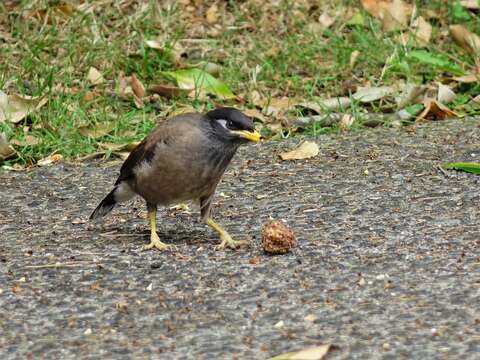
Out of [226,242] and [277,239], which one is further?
[226,242]

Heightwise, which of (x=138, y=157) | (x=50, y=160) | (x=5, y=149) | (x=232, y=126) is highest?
(x=232, y=126)

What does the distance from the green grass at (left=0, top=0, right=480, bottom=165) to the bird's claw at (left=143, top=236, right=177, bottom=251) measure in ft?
7.60

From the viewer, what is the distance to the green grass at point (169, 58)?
8.30 meters

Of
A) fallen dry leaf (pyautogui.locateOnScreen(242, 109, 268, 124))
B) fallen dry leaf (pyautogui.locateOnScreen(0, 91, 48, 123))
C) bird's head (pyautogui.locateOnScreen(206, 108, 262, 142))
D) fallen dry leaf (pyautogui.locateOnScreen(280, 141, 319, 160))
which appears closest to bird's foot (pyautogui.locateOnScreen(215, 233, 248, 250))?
bird's head (pyautogui.locateOnScreen(206, 108, 262, 142))

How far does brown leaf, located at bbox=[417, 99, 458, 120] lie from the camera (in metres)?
8.38

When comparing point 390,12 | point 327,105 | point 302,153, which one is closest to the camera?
point 302,153

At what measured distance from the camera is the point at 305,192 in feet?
22.1

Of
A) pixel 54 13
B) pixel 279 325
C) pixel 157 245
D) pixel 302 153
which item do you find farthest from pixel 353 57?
pixel 279 325

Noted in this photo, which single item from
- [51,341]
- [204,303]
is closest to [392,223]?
[204,303]

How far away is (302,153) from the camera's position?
7.53 meters

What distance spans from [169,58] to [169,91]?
568 mm

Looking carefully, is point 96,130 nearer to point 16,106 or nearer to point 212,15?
point 16,106

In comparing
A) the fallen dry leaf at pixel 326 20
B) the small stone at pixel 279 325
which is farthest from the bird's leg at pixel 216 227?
the fallen dry leaf at pixel 326 20

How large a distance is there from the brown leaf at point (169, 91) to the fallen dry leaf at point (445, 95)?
1.92 m
